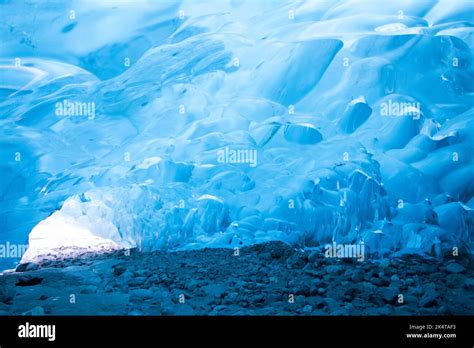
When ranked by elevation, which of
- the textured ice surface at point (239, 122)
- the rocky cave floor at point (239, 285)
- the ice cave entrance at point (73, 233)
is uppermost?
the textured ice surface at point (239, 122)

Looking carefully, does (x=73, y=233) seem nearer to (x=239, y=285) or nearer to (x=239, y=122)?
(x=239, y=285)

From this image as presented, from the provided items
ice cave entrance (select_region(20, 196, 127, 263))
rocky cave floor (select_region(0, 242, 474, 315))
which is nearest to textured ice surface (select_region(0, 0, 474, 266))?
ice cave entrance (select_region(20, 196, 127, 263))

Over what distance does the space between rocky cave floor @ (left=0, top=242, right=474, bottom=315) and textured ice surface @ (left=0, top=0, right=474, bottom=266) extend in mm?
177

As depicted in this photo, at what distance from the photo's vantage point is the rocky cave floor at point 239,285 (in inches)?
178

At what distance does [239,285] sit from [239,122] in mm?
1458

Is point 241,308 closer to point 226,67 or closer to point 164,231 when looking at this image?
point 164,231

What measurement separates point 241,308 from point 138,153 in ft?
5.42

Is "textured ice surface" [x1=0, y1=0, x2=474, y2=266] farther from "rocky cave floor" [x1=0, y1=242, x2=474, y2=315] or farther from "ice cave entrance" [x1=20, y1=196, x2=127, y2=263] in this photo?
"rocky cave floor" [x1=0, y1=242, x2=474, y2=315]

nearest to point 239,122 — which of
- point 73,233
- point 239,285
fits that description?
point 239,285

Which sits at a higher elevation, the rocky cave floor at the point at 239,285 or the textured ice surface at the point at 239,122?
the textured ice surface at the point at 239,122

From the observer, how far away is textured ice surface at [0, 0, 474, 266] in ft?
16.2

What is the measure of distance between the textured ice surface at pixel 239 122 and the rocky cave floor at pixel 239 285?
0.18 metres

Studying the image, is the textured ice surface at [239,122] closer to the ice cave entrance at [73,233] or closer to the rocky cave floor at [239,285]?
the ice cave entrance at [73,233]

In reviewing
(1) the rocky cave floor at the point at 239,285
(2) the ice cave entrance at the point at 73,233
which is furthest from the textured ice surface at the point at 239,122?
(1) the rocky cave floor at the point at 239,285
